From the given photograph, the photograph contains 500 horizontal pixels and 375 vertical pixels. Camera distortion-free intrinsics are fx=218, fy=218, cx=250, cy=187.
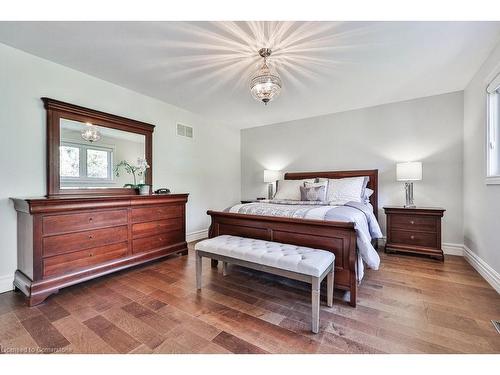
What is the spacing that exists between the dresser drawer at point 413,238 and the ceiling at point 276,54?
2037mm

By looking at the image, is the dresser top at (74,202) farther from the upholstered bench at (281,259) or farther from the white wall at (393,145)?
the white wall at (393,145)

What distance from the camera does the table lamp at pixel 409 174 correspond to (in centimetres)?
307

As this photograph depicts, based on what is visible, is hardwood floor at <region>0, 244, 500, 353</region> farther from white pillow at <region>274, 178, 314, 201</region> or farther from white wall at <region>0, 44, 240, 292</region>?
white pillow at <region>274, 178, 314, 201</region>

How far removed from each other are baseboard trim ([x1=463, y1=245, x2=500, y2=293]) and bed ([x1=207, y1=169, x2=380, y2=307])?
3.53ft

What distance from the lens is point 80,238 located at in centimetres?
221

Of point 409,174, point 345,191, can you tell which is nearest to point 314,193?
point 345,191

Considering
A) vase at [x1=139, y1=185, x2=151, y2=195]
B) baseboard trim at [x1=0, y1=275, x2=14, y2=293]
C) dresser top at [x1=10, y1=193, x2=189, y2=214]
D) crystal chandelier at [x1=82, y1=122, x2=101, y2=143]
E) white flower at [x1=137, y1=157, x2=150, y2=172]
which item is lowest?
baseboard trim at [x1=0, y1=275, x2=14, y2=293]

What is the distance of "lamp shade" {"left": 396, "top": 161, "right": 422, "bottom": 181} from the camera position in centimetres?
307

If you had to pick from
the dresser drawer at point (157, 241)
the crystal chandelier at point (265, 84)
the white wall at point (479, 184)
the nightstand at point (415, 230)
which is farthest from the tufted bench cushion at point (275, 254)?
the nightstand at point (415, 230)

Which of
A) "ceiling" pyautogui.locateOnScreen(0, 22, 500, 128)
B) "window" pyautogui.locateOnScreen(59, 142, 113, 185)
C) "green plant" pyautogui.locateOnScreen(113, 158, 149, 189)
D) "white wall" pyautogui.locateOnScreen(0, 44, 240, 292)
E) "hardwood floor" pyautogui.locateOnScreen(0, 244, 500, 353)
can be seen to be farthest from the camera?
"green plant" pyautogui.locateOnScreen(113, 158, 149, 189)

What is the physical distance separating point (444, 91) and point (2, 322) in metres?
5.47

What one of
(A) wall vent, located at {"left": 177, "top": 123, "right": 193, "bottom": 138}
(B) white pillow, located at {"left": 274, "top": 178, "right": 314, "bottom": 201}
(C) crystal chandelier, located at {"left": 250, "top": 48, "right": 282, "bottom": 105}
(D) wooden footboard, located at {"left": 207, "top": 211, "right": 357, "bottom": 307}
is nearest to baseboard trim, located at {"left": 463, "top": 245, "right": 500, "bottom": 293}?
(D) wooden footboard, located at {"left": 207, "top": 211, "right": 357, "bottom": 307}
